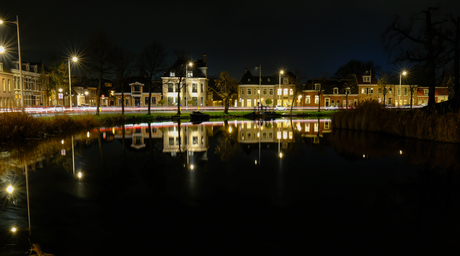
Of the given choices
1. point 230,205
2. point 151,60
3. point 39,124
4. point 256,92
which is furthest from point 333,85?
point 230,205

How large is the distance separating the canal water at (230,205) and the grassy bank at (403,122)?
460 cm

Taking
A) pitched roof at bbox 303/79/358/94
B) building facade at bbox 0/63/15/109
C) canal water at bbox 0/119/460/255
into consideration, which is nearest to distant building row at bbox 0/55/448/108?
pitched roof at bbox 303/79/358/94

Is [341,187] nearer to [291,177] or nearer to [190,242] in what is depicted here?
[291,177]

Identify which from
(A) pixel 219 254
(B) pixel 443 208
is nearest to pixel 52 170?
(A) pixel 219 254

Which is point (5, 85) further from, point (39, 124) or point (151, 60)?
point (39, 124)

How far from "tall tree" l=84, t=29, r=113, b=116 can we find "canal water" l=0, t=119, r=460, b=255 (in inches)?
1034

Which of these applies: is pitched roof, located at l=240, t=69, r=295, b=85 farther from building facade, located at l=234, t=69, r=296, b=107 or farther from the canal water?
the canal water

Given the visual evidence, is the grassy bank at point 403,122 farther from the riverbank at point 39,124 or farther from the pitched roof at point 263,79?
the pitched roof at point 263,79

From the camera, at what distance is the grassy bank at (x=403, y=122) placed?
1502 centimetres

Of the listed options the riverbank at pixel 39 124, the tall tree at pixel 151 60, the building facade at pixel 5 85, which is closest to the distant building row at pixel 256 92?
the building facade at pixel 5 85

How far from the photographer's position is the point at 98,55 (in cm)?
3462

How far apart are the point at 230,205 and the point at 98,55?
34185mm

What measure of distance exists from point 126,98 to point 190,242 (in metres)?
71.3

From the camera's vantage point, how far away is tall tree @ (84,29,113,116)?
3431 cm
